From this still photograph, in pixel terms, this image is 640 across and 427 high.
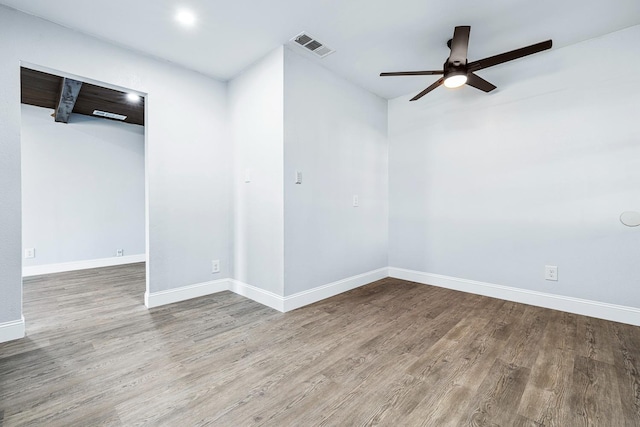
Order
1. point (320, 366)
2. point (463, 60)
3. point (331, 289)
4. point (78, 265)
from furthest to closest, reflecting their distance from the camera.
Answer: point (78, 265), point (331, 289), point (463, 60), point (320, 366)

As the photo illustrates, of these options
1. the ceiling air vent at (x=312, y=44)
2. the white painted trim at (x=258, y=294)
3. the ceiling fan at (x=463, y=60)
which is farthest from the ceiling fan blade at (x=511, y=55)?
the white painted trim at (x=258, y=294)

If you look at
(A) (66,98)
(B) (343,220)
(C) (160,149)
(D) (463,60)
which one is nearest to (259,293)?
(B) (343,220)

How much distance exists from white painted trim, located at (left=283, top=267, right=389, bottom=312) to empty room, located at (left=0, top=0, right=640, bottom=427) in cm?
4

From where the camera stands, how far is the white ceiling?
2193mm

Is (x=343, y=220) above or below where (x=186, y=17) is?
below

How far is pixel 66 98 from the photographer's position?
3855 mm

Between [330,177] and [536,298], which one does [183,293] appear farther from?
[536,298]

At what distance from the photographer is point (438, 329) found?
2.38 meters

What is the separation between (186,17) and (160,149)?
4.16ft

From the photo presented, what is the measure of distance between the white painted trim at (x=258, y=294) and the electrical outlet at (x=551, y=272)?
2.66 meters

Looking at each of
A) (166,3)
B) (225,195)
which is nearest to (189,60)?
(166,3)

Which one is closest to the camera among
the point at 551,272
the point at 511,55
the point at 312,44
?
the point at 511,55

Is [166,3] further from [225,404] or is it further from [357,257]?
[357,257]

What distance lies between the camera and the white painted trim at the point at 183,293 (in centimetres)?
291
